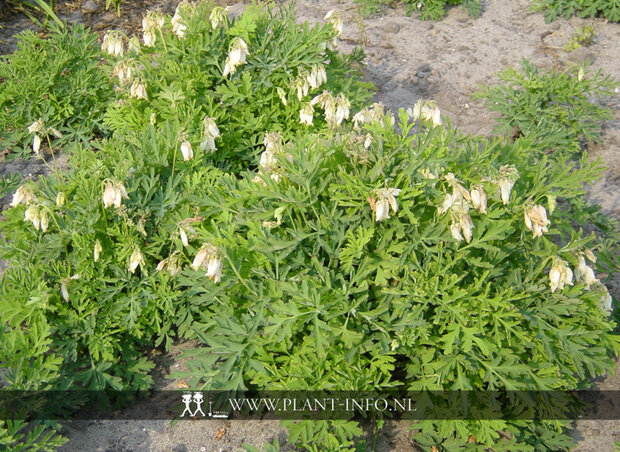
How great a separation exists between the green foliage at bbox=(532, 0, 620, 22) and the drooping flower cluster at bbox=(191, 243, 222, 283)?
18.2 ft

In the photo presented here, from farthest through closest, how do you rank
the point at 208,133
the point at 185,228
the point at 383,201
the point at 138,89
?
1. the point at 138,89
2. the point at 208,133
3. the point at 185,228
4. the point at 383,201

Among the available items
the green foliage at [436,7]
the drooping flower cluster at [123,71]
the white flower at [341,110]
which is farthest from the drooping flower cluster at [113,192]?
the green foliage at [436,7]

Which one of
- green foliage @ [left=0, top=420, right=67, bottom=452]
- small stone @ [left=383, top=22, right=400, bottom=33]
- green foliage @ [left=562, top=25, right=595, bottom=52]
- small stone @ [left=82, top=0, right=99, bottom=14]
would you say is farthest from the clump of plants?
green foliage @ [left=562, top=25, right=595, bottom=52]

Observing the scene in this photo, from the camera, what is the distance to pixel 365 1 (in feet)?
23.2

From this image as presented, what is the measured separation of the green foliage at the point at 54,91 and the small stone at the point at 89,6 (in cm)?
193

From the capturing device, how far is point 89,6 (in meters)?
7.04

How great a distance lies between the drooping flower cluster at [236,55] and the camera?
4016mm

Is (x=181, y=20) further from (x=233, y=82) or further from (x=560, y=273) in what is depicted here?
(x=560, y=273)

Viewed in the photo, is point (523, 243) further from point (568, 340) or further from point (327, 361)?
point (327, 361)

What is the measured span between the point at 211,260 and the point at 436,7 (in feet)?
16.9

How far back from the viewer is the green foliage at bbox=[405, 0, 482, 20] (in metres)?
6.91

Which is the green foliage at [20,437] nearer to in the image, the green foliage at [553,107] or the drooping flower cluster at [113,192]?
the drooping flower cluster at [113,192]

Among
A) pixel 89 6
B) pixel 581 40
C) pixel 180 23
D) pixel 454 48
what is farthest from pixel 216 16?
pixel 581 40

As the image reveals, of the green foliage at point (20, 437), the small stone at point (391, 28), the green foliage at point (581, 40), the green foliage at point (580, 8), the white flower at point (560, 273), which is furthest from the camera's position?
the small stone at point (391, 28)
